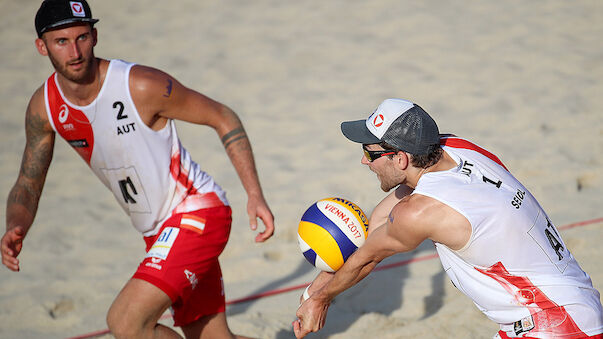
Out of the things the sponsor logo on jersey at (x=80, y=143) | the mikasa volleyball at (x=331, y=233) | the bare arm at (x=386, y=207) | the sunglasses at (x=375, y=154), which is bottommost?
the mikasa volleyball at (x=331, y=233)

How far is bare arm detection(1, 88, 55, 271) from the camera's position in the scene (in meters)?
3.62

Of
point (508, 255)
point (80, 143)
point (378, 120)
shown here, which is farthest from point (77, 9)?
Answer: point (508, 255)

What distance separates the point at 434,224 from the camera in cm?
264

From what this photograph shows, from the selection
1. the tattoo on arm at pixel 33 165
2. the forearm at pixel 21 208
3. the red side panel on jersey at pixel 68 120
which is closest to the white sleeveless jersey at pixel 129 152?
the red side panel on jersey at pixel 68 120

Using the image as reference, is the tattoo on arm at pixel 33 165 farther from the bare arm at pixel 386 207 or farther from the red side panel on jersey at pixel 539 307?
the red side panel on jersey at pixel 539 307

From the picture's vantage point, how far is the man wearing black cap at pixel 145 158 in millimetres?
3430

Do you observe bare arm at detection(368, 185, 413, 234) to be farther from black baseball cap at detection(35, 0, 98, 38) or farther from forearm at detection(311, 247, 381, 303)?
black baseball cap at detection(35, 0, 98, 38)

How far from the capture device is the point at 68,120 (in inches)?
140

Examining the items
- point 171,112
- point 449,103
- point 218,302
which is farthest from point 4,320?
point 449,103

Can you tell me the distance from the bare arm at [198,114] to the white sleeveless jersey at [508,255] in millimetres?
1075

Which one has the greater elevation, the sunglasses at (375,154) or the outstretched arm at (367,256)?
the sunglasses at (375,154)

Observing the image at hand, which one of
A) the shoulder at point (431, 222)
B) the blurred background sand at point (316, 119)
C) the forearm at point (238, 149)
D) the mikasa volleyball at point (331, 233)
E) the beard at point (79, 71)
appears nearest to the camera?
the shoulder at point (431, 222)

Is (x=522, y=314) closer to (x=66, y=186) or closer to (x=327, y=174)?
(x=327, y=174)

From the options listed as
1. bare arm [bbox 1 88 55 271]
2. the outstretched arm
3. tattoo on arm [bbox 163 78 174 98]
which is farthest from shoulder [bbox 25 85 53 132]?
the outstretched arm
